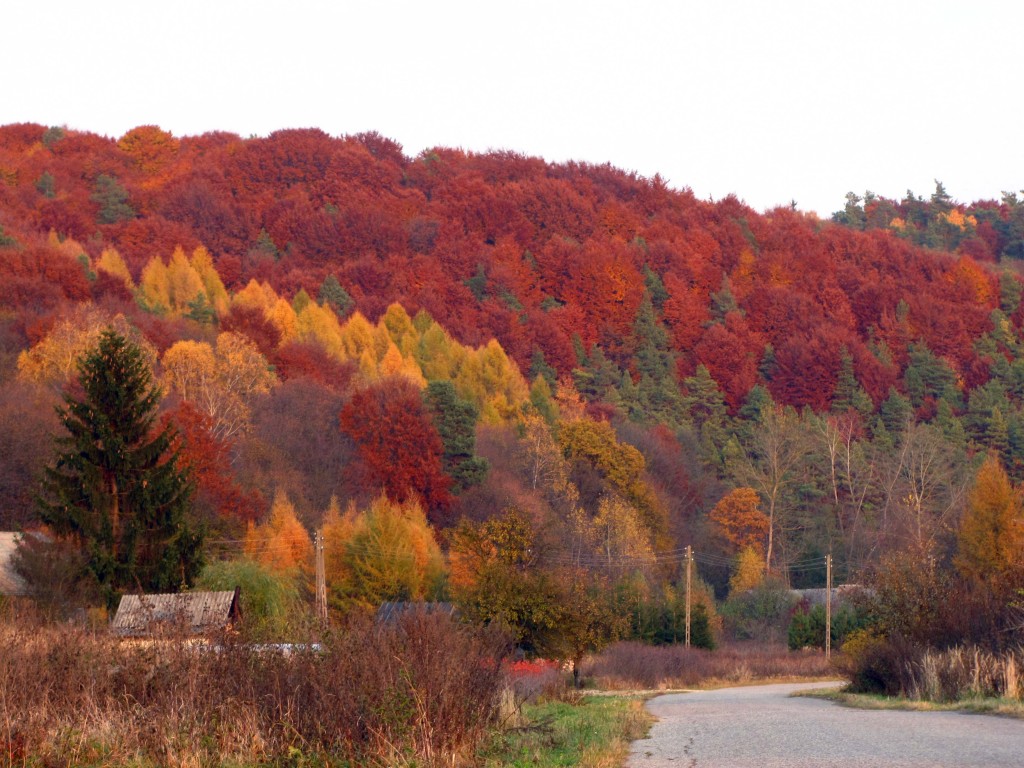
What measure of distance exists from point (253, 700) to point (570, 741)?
3.95 metres

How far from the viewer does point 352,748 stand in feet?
35.0

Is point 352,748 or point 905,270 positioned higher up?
point 905,270

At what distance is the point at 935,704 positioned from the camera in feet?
57.4

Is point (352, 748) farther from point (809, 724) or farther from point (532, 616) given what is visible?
point (532, 616)

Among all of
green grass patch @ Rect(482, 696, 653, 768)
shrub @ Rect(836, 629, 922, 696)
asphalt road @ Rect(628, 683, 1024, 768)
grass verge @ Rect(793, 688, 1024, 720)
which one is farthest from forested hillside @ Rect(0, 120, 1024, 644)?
asphalt road @ Rect(628, 683, 1024, 768)

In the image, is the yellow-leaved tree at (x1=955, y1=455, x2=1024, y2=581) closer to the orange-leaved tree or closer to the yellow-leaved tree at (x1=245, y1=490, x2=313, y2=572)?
the yellow-leaved tree at (x1=245, y1=490, x2=313, y2=572)

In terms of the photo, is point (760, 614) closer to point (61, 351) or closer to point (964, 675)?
point (61, 351)

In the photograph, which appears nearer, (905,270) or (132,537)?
(132,537)

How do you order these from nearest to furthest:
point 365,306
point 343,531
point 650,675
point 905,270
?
point 650,675 → point 343,531 → point 365,306 → point 905,270

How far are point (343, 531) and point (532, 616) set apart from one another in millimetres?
24982

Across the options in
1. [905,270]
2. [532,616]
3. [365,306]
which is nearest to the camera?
[532,616]

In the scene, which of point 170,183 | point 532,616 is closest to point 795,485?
point 532,616

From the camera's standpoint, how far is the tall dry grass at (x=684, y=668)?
35.9 m

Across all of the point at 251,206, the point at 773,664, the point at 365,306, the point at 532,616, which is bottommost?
the point at 773,664
